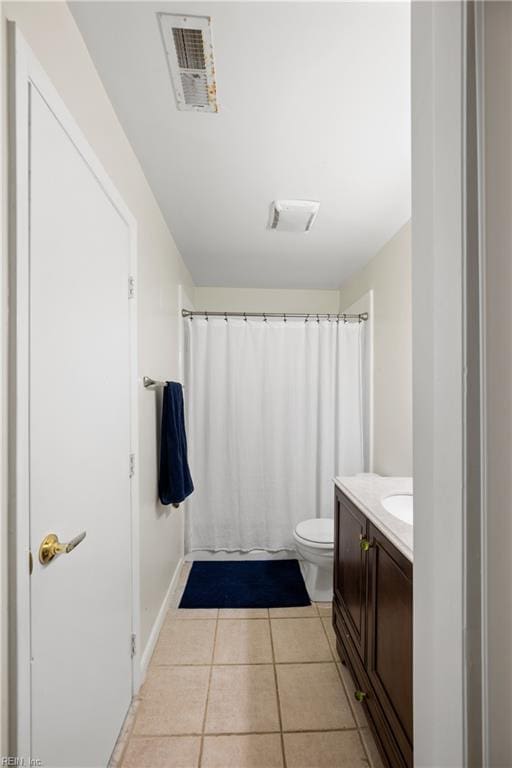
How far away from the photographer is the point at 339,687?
4.98 ft

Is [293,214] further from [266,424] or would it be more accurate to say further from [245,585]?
[245,585]

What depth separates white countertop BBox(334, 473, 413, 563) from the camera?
3.52 ft

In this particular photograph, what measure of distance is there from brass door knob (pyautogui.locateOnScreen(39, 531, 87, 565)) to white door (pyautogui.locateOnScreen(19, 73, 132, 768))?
0.02 m

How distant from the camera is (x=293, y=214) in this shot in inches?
74.5

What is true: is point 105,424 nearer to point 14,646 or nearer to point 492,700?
point 14,646

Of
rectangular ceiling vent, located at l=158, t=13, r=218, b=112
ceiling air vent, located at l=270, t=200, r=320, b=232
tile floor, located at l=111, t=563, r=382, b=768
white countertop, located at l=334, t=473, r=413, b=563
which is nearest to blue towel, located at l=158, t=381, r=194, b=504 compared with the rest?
tile floor, located at l=111, t=563, r=382, b=768

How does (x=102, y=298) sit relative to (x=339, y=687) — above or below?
above

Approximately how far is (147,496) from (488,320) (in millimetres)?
1617

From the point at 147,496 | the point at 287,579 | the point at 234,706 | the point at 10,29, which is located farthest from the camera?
the point at 287,579

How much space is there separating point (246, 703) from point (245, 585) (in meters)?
0.87

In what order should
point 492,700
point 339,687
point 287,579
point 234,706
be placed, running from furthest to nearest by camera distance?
point 287,579
point 339,687
point 234,706
point 492,700

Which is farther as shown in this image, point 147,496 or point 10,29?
point 147,496

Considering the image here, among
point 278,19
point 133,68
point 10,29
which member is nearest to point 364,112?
point 278,19

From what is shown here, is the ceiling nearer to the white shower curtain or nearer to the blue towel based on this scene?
the white shower curtain
